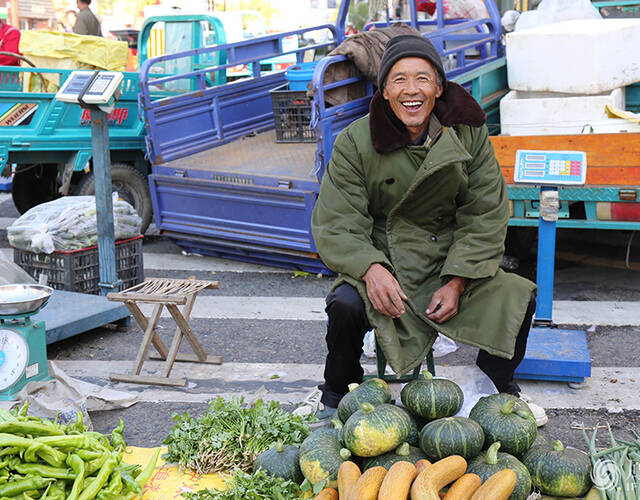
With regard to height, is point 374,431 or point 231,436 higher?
point 374,431

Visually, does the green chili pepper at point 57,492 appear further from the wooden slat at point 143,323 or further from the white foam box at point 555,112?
the white foam box at point 555,112

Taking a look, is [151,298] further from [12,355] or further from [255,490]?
[255,490]

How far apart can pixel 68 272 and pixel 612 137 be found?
163 inches

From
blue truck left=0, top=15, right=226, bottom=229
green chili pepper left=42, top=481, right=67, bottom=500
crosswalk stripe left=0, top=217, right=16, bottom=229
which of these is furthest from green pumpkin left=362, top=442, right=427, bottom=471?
crosswalk stripe left=0, top=217, right=16, bottom=229

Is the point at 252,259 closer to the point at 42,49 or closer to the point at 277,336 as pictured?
the point at 277,336

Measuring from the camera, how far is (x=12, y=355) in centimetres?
380

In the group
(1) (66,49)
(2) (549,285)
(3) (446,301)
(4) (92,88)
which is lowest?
(2) (549,285)

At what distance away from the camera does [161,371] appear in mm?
4703

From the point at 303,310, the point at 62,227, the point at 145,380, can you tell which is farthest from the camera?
the point at 303,310

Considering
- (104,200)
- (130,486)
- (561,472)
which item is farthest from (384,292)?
(104,200)

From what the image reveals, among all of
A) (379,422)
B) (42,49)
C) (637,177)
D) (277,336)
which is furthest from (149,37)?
(379,422)

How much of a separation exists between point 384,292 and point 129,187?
5.46 m

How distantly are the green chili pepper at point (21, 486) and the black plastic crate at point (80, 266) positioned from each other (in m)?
3.07

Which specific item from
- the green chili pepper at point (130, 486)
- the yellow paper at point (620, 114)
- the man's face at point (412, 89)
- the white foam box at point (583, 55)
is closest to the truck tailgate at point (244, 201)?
the white foam box at point (583, 55)
